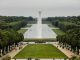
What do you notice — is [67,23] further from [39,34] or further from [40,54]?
[40,54]

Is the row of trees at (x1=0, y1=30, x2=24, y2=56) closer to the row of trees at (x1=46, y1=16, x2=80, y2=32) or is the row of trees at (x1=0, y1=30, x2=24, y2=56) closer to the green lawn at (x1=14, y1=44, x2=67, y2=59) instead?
the green lawn at (x1=14, y1=44, x2=67, y2=59)

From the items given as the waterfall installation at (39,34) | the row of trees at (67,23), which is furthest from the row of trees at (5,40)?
the row of trees at (67,23)

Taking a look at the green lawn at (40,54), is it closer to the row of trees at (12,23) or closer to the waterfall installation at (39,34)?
the waterfall installation at (39,34)

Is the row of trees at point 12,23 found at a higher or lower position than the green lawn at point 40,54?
lower

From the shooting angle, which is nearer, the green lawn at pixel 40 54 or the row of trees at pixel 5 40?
the green lawn at pixel 40 54

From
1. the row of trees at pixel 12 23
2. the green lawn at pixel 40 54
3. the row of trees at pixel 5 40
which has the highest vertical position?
the row of trees at pixel 5 40

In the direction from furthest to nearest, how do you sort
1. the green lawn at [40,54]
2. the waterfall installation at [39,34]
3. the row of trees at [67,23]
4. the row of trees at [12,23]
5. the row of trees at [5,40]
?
the row of trees at [12,23]
the row of trees at [67,23]
the waterfall installation at [39,34]
the row of trees at [5,40]
the green lawn at [40,54]

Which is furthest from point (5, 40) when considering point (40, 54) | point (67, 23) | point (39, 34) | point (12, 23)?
point (12, 23)

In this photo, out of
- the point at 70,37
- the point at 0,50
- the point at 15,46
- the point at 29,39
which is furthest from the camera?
the point at 29,39

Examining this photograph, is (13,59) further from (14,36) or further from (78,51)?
(14,36)

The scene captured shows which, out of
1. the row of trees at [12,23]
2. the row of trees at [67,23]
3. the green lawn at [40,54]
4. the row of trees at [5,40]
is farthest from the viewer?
the row of trees at [12,23]

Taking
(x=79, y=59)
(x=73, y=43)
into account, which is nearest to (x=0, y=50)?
(x=73, y=43)
